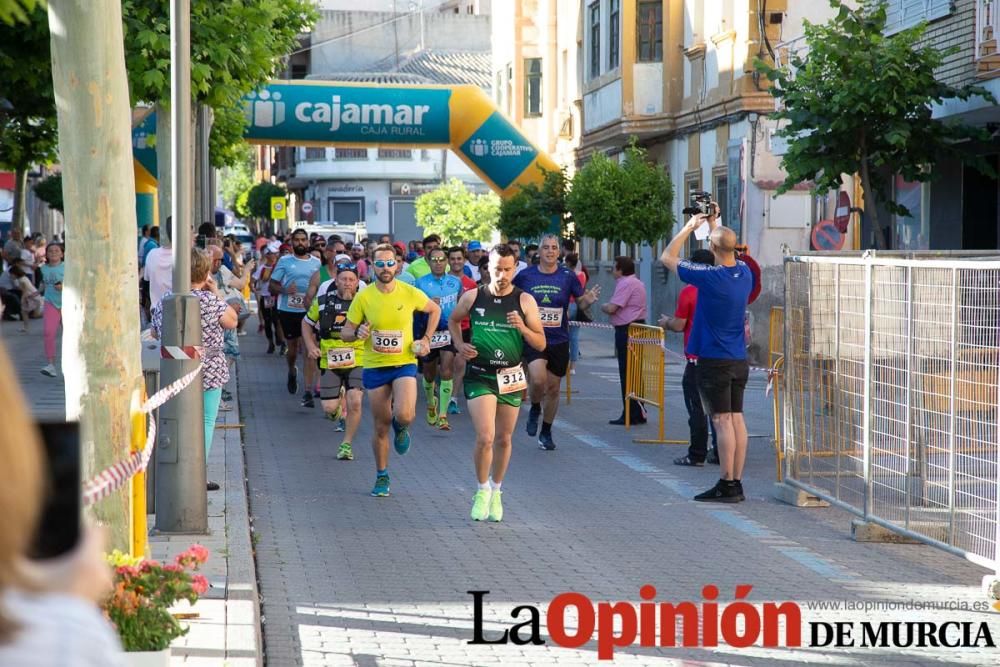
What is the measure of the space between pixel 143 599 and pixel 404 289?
6.79 metres

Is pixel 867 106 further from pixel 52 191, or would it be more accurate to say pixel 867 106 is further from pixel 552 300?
pixel 52 191

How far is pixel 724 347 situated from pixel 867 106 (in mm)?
7451

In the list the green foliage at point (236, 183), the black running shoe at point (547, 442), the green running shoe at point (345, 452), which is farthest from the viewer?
Answer: the green foliage at point (236, 183)

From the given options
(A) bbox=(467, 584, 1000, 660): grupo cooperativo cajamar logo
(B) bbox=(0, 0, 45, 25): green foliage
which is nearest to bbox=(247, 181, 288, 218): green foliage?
(A) bbox=(467, 584, 1000, 660): grupo cooperativo cajamar logo

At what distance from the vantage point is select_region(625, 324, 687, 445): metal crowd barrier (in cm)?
1484

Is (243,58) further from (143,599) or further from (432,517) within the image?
(143,599)

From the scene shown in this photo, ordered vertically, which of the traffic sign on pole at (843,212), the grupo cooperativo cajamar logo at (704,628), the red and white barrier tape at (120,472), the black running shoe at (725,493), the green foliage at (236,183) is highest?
the green foliage at (236,183)

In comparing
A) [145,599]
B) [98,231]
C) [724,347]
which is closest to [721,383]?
[724,347]

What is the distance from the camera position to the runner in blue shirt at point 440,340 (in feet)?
51.6

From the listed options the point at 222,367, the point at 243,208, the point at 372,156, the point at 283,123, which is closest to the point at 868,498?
the point at 222,367

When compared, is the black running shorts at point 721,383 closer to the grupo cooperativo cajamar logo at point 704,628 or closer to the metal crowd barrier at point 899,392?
the metal crowd barrier at point 899,392

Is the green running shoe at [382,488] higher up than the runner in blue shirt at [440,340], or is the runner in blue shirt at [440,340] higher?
the runner in blue shirt at [440,340]

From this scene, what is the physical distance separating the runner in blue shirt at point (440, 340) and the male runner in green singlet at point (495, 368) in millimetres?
5093

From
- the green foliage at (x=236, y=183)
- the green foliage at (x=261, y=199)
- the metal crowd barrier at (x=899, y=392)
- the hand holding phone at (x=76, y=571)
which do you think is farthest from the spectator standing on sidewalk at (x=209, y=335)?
the green foliage at (x=236, y=183)
